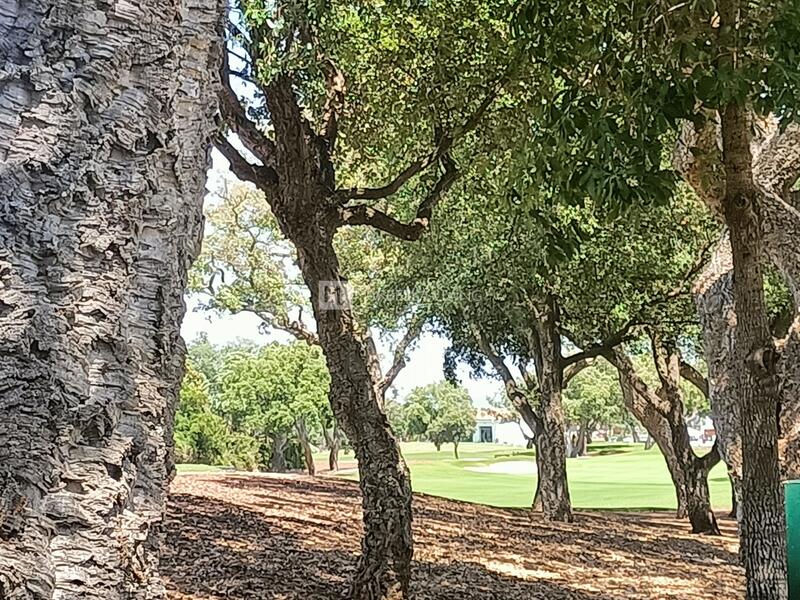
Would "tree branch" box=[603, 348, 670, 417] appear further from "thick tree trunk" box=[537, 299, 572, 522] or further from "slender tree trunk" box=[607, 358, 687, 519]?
"thick tree trunk" box=[537, 299, 572, 522]

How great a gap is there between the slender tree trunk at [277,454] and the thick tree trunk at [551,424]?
729 cm

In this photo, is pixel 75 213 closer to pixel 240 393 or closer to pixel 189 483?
pixel 189 483

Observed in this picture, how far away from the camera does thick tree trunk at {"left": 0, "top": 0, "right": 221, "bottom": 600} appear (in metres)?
0.97

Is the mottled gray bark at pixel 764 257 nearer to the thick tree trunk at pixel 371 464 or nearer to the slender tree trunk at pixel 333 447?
the thick tree trunk at pixel 371 464

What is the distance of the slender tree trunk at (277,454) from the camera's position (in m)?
17.8

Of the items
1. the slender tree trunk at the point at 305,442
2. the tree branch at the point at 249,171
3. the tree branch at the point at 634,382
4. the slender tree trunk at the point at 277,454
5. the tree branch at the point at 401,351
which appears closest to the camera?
the tree branch at the point at 249,171

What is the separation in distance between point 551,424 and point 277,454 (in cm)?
804

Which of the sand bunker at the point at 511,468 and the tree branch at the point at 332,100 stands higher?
the tree branch at the point at 332,100

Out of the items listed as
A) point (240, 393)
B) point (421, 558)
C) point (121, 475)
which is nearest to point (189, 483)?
point (421, 558)

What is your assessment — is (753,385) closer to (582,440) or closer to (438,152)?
(438,152)

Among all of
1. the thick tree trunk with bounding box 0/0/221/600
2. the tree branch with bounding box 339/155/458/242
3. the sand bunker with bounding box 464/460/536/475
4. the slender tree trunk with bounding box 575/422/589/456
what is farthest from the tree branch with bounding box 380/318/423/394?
the slender tree trunk with bounding box 575/422/589/456

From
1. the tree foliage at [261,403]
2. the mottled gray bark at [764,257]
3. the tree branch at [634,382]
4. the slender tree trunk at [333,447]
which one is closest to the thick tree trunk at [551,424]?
the tree branch at [634,382]

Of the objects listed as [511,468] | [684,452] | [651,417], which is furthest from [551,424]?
[511,468]

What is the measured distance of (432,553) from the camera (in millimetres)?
7395
